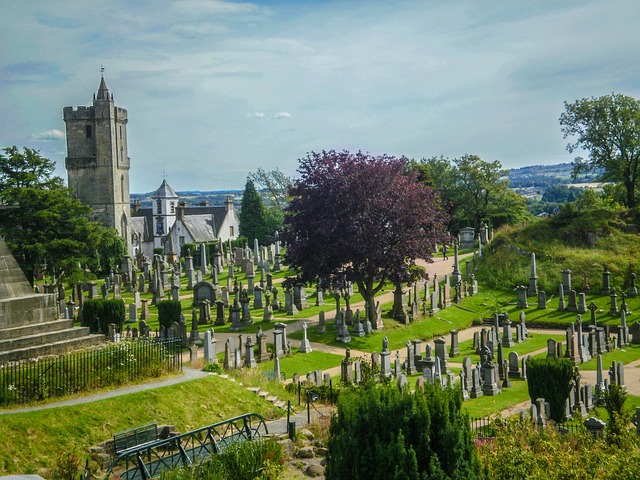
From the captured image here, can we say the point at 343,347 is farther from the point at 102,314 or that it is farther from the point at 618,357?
the point at 102,314

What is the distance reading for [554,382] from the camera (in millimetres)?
22016

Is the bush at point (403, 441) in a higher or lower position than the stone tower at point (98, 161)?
lower

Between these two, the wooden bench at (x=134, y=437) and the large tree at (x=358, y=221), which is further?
the large tree at (x=358, y=221)

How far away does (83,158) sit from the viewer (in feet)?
232

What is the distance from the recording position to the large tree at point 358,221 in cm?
3469

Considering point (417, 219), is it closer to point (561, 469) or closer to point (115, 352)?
point (115, 352)

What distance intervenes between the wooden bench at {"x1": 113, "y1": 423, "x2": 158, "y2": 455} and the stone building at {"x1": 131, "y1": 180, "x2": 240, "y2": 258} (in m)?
62.3

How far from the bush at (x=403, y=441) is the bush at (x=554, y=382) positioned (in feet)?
30.1

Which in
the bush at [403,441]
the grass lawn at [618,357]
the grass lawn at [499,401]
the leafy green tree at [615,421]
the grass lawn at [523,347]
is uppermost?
the bush at [403,441]

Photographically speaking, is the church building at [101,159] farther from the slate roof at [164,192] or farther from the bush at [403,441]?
the bush at [403,441]

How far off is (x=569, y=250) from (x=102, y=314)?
90.2 ft

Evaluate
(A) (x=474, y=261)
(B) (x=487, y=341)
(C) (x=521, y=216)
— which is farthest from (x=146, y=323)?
(C) (x=521, y=216)

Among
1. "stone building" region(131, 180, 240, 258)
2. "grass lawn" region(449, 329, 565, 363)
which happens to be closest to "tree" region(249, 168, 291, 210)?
"stone building" region(131, 180, 240, 258)

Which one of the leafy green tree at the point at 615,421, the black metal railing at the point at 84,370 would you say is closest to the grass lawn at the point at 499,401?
the leafy green tree at the point at 615,421
